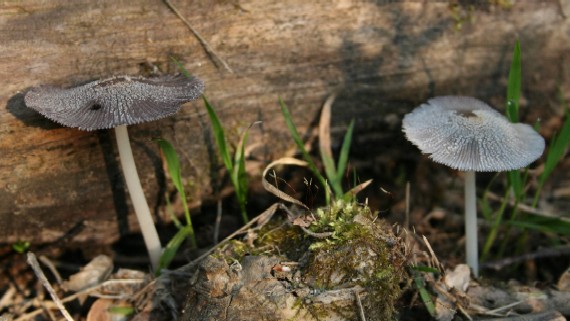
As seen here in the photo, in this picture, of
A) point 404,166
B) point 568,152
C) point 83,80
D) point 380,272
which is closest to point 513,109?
point 404,166

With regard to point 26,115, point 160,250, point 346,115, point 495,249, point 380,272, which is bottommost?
point 495,249

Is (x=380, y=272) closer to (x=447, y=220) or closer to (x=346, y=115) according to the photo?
(x=346, y=115)

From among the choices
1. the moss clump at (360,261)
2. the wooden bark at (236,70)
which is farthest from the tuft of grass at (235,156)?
the moss clump at (360,261)

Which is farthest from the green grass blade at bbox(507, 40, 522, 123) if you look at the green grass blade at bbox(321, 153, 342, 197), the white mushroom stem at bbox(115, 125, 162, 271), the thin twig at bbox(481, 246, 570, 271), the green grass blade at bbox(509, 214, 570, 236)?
the white mushroom stem at bbox(115, 125, 162, 271)

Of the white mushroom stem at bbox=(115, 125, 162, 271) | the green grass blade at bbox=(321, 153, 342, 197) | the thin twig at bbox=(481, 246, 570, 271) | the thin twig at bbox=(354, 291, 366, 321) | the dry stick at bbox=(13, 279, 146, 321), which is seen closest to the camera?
the thin twig at bbox=(354, 291, 366, 321)

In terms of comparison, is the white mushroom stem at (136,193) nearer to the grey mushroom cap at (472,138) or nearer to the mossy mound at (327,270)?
the mossy mound at (327,270)

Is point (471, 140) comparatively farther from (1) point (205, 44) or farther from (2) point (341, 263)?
(1) point (205, 44)

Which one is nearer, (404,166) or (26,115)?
(26,115)

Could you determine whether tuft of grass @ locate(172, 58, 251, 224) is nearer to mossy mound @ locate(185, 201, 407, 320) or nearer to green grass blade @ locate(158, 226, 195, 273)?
green grass blade @ locate(158, 226, 195, 273)
